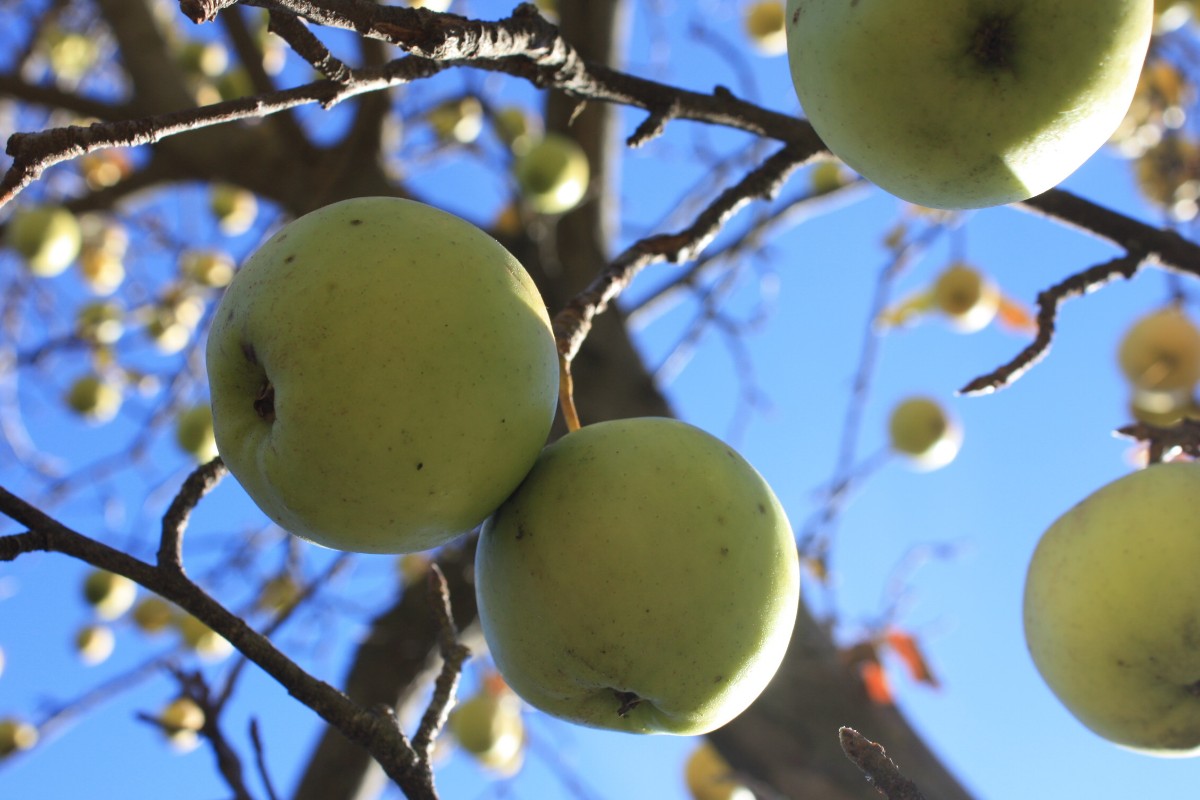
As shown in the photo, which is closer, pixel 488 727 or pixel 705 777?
pixel 705 777

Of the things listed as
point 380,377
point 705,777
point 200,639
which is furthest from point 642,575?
point 200,639

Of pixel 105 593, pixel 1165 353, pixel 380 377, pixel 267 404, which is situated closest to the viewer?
pixel 380 377

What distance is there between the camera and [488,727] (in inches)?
114

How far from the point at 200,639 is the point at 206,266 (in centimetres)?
163

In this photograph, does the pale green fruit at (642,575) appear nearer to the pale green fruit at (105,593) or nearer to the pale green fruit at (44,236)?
the pale green fruit at (105,593)

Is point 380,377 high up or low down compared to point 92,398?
up

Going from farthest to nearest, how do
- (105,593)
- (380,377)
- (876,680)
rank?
(105,593) → (876,680) → (380,377)

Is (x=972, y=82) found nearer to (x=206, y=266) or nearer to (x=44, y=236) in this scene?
(x=44, y=236)

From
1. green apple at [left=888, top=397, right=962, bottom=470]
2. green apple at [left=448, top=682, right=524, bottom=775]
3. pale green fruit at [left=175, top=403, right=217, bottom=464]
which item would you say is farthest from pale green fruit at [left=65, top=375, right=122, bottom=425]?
green apple at [left=888, top=397, right=962, bottom=470]

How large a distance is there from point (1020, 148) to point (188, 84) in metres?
3.17

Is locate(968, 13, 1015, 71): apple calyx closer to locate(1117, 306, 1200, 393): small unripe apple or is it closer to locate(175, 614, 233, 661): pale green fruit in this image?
locate(1117, 306, 1200, 393): small unripe apple

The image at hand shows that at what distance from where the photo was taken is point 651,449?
1007 mm

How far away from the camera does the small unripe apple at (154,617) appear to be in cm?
366

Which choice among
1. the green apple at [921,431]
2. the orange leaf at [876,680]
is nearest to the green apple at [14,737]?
the orange leaf at [876,680]
